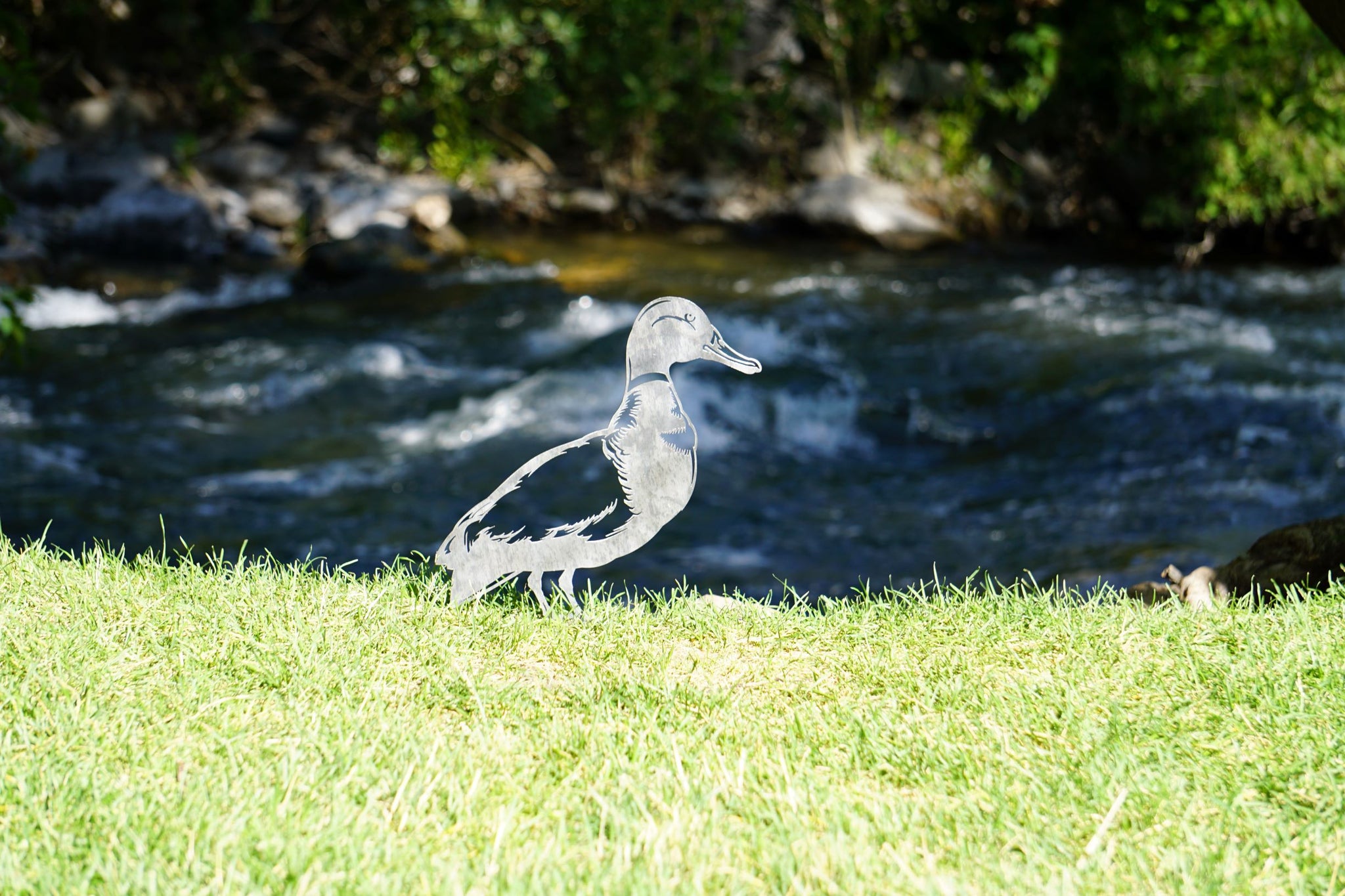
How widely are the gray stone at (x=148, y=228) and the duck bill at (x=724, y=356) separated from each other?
9.37 meters

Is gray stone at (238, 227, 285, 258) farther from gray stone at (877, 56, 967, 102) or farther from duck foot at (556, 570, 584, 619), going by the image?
duck foot at (556, 570, 584, 619)

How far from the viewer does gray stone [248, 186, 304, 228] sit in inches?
475

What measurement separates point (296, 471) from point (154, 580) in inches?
126

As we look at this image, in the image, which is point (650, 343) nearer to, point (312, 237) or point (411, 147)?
point (312, 237)

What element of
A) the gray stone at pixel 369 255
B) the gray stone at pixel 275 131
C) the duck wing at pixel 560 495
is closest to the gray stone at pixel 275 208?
the gray stone at pixel 369 255

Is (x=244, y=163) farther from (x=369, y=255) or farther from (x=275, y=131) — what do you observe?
(x=369, y=255)

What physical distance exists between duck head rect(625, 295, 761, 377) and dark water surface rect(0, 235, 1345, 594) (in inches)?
87.6

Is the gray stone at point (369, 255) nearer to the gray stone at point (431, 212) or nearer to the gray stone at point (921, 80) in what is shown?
the gray stone at point (431, 212)

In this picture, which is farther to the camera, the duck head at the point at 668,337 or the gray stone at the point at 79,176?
the gray stone at the point at 79,176

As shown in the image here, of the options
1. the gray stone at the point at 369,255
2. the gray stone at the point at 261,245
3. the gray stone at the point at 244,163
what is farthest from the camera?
the gray stone at the point at 244,163

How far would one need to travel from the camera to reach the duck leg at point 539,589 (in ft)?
10.3

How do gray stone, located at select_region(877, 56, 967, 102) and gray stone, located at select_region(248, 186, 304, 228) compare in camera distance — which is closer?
gray stone, located at select_region(248, 186, 304, 228)

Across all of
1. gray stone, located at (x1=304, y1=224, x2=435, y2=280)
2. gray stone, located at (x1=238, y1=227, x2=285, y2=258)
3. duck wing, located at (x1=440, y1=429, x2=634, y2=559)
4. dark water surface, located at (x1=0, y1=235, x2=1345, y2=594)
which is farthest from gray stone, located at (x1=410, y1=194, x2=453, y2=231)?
duck wing, located at (x1=440, y1=429, x2=634, y2=559)

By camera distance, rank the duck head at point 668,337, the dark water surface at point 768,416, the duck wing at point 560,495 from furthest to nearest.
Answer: the duck wing at point 560,495 → the dark water surface at point 768,416 → the duck head at point 668,337
